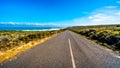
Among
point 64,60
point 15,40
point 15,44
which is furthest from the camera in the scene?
point 15,40

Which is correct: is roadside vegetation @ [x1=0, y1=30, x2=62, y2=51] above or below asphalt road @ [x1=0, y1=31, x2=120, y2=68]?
below

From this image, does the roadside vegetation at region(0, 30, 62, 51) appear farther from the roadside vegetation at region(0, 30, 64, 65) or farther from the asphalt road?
the asphalt road

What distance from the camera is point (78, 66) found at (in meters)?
9.94

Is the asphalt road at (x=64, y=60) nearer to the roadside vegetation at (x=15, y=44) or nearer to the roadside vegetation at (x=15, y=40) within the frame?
the roadside vegetation at (x=15, y=44)

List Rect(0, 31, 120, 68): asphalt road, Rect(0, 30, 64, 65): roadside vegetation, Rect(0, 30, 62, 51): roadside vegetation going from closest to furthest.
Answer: Rect(0, 31, 120, 68): asphalt road < Rect(0, 30, 64, 65): roadside vegetation < Rect(0, 30, 62, 51): roadside vegetation

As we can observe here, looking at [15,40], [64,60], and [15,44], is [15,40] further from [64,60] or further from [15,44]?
[64,60]

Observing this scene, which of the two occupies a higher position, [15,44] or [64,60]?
[64,60]

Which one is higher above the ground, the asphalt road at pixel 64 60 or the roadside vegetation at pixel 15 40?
the asphalt road at pixel 64 60

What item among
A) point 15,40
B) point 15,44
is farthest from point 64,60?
point 15,40

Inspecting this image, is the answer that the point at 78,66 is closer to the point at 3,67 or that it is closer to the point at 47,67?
the point at 47,67

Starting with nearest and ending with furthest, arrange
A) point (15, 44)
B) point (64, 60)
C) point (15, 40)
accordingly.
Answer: point (64, 60) < point (15, 44) < point (15, 40)

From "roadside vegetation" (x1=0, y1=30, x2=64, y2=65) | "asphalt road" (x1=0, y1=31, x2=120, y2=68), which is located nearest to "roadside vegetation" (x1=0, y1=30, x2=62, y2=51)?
"roadside vegetation" (x1=0, y1=30, x2=64, y2=65)

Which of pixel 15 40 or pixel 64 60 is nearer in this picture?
pixel 64 60

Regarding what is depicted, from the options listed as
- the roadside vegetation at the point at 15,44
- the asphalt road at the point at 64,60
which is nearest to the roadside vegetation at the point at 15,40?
the roadside vegetation at the point at 15,44
